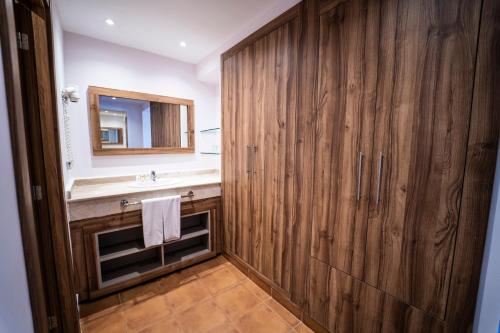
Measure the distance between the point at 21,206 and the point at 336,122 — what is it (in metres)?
1.49

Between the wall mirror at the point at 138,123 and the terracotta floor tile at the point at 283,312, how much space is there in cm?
204

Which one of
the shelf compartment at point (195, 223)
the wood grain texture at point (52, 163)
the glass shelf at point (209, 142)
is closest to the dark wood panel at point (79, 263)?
the wood grain texture at point (52, 163)

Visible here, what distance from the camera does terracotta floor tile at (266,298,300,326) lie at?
5.35 ft

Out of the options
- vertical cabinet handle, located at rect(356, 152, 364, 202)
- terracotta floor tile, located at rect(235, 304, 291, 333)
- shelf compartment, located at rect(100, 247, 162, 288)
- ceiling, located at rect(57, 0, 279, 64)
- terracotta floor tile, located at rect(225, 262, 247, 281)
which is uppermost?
ceiling, located at rect(57, 0, 279, 64)

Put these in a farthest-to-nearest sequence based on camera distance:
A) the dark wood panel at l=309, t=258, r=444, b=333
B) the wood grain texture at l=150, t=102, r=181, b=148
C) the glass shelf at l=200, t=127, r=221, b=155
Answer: the glass shelf at l=200, t=127, r=221, b=155 < the wood grain texture at l=150, t=102, r=181, b=148 < the dark wood panel at l=309, t=258, r=444, b=333

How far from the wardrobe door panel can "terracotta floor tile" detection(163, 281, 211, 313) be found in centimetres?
50

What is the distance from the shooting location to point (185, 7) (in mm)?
1691

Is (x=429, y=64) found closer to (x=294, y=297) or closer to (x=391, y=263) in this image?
(x=391, y=263)

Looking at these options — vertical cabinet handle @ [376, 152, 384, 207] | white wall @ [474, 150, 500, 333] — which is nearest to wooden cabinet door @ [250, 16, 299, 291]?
vertical cabinet handle @ [376, 152, 384, 207]

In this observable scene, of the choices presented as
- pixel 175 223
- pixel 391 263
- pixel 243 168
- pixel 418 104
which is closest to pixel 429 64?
pixel 418 104

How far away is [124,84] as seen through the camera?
2.35 m

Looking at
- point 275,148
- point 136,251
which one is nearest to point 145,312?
point 136,251

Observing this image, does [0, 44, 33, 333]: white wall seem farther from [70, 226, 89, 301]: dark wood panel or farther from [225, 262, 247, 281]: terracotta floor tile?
[225, 262, 247, 281]: terracotta floor tile

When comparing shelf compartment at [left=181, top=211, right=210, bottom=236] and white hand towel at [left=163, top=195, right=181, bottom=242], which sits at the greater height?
white hand towel at [left=163, top=195, right=181, bottom=242]
